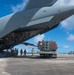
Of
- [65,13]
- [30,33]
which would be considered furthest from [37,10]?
[30,33]

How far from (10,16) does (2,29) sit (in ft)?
6.12

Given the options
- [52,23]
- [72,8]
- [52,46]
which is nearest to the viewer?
[72,8]

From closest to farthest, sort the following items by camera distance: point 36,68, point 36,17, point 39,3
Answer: point 36,68 → point 36,17 → point 39,3

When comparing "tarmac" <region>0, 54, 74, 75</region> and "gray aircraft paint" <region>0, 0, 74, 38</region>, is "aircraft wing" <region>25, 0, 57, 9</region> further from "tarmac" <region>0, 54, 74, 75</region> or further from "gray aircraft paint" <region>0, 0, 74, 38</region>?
"tarmac" <region>0, 54, 74, 75</region>

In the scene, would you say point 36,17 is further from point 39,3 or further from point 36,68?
point 36,68

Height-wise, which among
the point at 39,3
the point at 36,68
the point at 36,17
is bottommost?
the point at 36,68

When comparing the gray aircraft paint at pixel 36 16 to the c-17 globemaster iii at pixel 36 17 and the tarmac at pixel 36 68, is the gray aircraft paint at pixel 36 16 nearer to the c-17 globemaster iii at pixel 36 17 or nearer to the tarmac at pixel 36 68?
the c-17 globemaster iii at pixel 36 17

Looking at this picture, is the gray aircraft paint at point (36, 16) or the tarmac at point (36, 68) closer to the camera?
the tarmac at point (36, 68)

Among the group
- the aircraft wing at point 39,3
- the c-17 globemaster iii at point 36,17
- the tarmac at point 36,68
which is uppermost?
the aircraft wing at point 39,3

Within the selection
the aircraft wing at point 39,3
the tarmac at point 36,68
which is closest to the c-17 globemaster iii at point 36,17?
the aircraft wing at point 39,3

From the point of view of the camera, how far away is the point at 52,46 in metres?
32.9

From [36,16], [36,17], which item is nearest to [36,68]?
[36,17]

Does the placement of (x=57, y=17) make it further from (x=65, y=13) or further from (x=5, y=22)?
(x=5, y=22)

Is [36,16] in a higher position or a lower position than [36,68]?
higher
